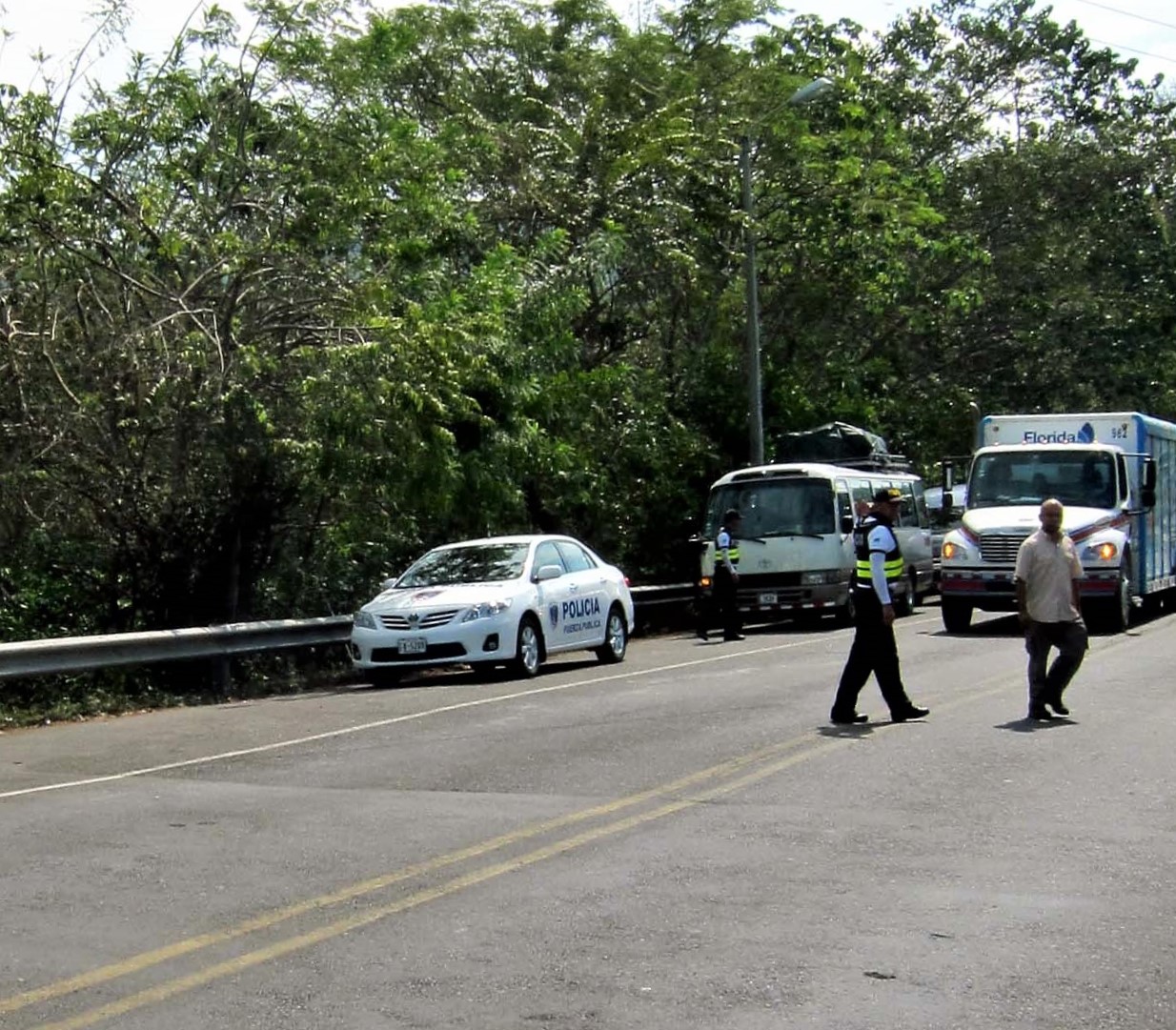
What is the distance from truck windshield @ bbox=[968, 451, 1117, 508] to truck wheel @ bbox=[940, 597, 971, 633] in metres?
1.49

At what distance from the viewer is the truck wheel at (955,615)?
2430 centimetres

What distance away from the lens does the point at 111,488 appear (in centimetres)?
1973

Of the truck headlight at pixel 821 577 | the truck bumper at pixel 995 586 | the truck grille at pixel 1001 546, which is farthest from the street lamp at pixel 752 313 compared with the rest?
the truck grille at pixel 1001 546

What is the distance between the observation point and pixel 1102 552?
23.6m

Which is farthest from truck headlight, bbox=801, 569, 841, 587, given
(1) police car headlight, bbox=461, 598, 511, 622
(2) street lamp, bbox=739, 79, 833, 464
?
(1) police car headlight, bbox=461, 598, 511, 622

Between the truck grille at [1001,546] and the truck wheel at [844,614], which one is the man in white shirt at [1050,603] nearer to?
the truck grille at [1001,546]

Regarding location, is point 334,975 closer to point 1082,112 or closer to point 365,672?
point 365,672

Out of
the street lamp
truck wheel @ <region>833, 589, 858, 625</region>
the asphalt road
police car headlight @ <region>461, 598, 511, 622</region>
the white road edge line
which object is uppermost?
the street lamp

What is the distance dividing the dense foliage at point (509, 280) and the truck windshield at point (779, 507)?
1852 mm

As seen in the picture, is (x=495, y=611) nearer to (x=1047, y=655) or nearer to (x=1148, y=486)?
(x=1047, y=655)

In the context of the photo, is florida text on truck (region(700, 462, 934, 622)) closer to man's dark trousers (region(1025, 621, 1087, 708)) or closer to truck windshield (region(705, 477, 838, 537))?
truck windshield (region(705, 477, 838, 537))

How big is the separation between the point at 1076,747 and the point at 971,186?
3198 centimetres

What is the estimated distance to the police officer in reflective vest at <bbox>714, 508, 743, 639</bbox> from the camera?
81.3ft

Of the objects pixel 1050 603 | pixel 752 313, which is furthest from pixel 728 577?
pixel 1050 603
